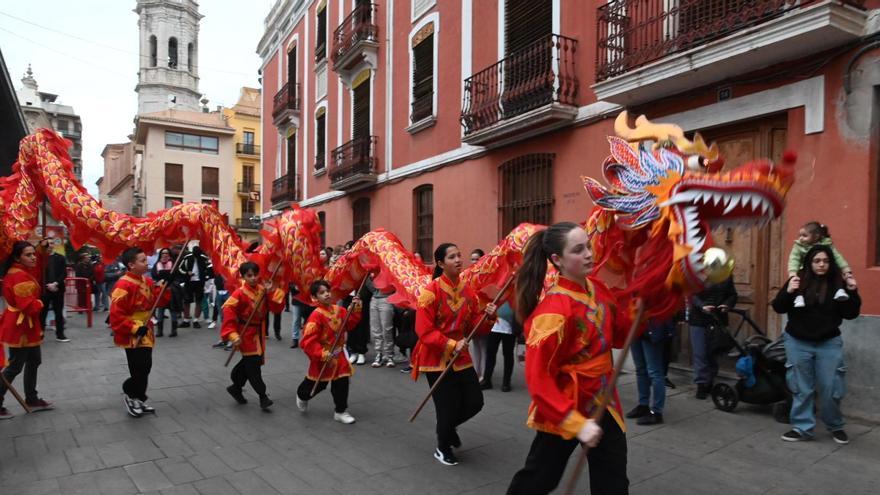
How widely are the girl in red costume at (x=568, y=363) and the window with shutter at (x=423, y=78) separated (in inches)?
370

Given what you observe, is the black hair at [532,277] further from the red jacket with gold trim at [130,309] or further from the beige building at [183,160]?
the beige building at [183,160]

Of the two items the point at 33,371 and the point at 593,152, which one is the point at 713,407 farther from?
the point at 33,371

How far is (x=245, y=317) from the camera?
577cm

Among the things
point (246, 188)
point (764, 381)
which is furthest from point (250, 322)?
point (246, 188)

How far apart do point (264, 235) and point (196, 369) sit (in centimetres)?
346

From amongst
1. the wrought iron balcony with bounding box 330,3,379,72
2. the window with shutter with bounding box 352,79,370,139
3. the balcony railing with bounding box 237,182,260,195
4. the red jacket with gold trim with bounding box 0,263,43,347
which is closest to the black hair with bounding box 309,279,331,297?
the red jacket with gold trim with bounding box 0,263,43,347

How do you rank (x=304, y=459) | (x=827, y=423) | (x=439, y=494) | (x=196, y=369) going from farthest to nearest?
1. (x=196, y=369)
2. (x=827, y=423)
3. (x=304, y=459)
4. (x=439, y=494)

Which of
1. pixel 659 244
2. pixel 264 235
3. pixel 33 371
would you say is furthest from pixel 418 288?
pixel 33 371

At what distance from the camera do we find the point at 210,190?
37656 millimetres

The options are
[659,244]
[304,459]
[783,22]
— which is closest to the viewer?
[659,244]

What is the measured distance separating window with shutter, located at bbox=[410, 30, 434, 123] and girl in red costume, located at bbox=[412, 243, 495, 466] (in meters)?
7.83

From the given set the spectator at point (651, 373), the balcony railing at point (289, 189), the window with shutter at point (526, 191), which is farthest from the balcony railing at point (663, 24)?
the balcony railing at point (289, 189)

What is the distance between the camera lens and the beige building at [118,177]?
44.9 metres

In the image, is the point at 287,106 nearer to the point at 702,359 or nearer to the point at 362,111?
the point at 362,111
